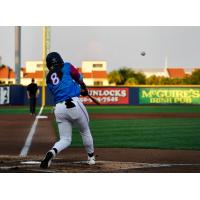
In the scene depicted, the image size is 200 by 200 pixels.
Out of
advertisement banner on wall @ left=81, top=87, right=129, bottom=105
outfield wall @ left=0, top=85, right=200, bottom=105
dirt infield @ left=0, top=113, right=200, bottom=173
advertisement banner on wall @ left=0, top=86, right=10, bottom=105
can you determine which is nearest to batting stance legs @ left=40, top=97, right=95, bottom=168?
dirt infield @ left=0, top=113, right=200, bottom=173

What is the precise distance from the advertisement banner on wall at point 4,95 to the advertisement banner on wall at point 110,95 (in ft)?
22.2

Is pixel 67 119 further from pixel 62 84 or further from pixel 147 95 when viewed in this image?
pixel 147 95

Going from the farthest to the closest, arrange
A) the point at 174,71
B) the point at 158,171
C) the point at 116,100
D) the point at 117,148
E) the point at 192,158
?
the point at 174,71, the point at 116,100, the point at 117,148, the point at 192,158, the point at 158,171

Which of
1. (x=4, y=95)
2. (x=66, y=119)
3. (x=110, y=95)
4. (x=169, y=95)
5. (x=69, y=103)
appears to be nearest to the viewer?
(x=69, y=103)

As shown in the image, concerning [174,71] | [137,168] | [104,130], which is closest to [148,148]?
[137,168]

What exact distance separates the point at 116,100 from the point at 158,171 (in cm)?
3427

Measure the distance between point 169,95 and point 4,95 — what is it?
43.4 feet

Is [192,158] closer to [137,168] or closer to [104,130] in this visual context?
[137,168]

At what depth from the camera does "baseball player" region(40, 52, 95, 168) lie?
25.0ft

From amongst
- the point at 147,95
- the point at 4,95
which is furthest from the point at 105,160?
the point at 147,95

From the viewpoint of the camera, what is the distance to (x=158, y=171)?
756cm

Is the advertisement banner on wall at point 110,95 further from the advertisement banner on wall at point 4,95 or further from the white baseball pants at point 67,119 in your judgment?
the white baseball pants at point 67,119

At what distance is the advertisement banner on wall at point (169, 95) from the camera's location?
139 ft

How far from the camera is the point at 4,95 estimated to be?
37.8m
